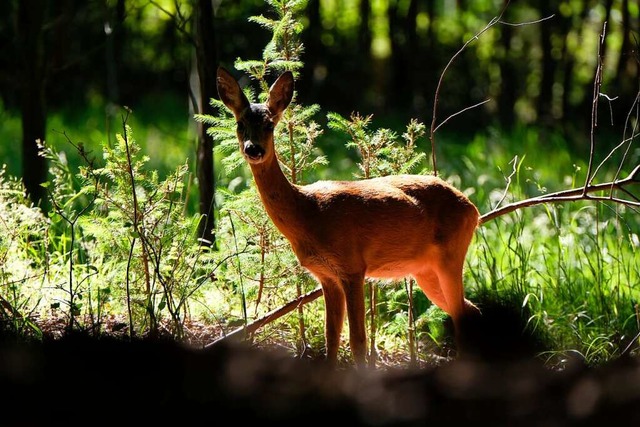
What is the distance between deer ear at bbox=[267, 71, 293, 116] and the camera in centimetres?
402

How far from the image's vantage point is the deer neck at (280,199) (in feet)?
13.2

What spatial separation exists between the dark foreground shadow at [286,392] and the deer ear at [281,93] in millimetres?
1712

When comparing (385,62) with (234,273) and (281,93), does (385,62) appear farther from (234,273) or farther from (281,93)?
(281,93)

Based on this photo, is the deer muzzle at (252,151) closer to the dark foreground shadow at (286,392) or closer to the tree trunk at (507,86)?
the dark foreground shadow at (286,392)

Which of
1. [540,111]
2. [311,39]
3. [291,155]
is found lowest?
[291,155]

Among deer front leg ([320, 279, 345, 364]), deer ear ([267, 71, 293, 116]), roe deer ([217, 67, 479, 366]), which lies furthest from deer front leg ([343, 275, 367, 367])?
deer ear ([267, 71, 293, 116])

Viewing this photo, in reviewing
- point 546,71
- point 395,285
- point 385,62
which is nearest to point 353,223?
point 395,285

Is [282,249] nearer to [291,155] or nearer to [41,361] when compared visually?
[291,155]

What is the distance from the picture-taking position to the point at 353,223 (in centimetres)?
414

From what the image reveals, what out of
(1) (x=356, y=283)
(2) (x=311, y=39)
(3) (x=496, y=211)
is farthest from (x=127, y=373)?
(2) (x=311, y=39)

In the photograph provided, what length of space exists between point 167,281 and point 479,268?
2.33m

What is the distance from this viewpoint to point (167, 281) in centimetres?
439

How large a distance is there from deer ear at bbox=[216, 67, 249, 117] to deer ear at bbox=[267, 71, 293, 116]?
11 centimetres

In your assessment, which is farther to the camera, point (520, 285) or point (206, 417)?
point (520, 285)
